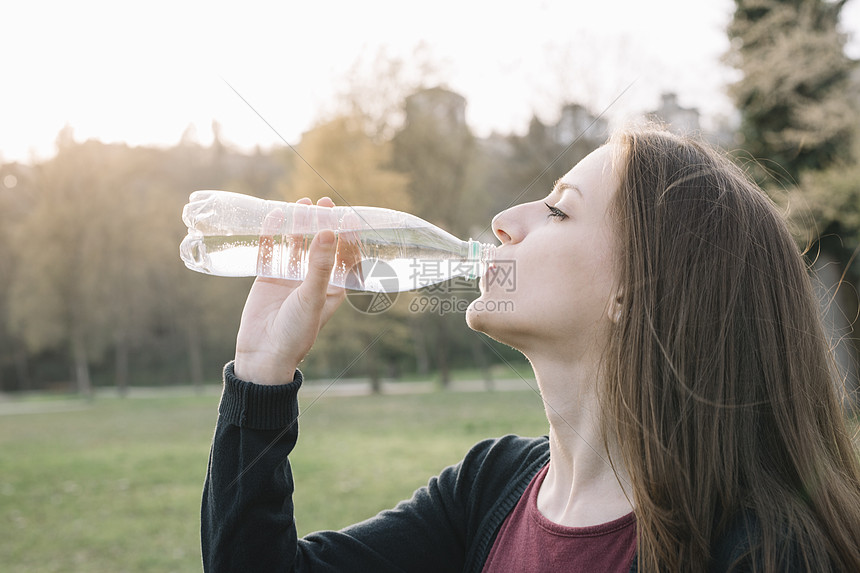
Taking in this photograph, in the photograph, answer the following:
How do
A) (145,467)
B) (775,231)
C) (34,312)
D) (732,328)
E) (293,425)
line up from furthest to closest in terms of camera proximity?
(34,312) → (145,467) → (293,425) → (775,231) → (732,328)

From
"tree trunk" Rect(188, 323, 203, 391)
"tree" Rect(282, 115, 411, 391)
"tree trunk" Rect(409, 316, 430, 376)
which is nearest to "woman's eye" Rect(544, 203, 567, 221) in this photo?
"tree" Rect(282, 115, 411, 391)

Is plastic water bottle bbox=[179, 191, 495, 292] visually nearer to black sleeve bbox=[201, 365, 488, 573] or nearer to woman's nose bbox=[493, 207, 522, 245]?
woman's nose bbox=[493, 207, 522, 245]

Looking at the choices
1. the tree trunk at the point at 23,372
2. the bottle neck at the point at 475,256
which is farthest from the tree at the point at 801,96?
the tree trunk at the point at 23,372

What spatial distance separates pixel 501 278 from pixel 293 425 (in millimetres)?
664

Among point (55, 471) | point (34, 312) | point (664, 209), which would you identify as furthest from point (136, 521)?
point (34, 312)

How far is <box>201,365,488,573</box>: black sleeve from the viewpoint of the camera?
5.24 ft

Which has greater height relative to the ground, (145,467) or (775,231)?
(775,231)

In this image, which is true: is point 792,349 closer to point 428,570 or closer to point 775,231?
point 775,231

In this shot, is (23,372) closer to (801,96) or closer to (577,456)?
(801,96)

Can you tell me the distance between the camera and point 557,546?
1.54 metres

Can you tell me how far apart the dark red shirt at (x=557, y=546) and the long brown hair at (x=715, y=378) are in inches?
4.0

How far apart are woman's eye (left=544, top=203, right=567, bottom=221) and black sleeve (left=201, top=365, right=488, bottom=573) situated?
80 centimetres

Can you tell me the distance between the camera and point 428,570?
1.83 metres

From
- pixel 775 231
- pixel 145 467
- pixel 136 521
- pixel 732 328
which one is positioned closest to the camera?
pixel 732 328
